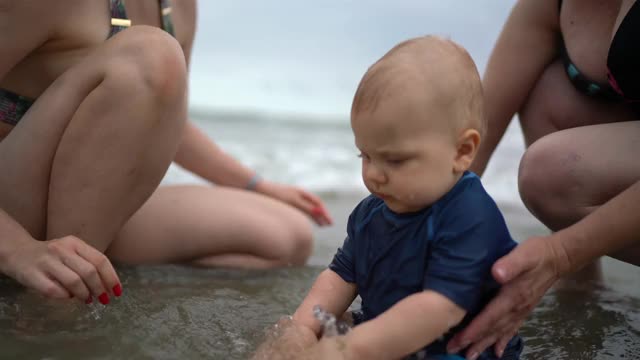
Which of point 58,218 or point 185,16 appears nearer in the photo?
point 58,218

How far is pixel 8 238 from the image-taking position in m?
1.47

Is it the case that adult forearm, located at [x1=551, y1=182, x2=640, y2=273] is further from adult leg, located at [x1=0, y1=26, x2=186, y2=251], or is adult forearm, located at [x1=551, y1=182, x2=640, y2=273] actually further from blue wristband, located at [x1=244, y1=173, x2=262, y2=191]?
blue wristband, located at [x1=244, y1=173, x2=262, y2=191]

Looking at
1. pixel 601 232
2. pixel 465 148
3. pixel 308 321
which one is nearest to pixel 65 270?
pixel 308 321

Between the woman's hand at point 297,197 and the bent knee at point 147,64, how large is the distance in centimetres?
86

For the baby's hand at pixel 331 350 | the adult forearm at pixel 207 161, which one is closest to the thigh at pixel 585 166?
the baby's hand at pixel 331 350

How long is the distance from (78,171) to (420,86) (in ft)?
2.58

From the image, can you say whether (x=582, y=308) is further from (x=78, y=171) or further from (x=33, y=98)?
(x=33, y=98)

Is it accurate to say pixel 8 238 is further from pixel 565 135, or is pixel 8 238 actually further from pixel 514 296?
pixel 565 135

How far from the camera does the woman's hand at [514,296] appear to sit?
4.21ft

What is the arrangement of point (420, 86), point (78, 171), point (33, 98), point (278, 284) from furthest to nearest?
point (278, 284) → point (33, 98) → point (78, 171) → point (420, 86)

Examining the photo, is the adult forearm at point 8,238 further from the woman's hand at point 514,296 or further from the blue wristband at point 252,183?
the blue wristband at point 252,183

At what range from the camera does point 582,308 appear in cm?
186

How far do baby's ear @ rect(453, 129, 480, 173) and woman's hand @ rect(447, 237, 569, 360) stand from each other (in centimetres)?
17

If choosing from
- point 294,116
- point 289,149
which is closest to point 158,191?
point 289,149
